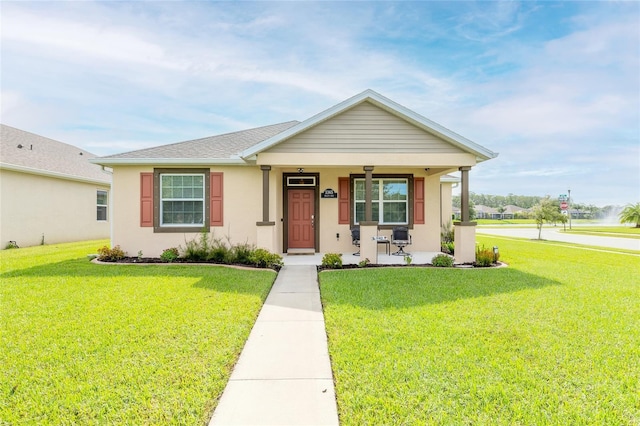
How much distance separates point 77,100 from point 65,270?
356 inches

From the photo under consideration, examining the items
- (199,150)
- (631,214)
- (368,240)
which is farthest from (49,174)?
(631,214)

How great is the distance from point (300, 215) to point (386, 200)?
3.09m

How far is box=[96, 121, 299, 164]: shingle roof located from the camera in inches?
392

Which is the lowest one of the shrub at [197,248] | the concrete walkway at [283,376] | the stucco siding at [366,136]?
the concrete walkway at [283,376]

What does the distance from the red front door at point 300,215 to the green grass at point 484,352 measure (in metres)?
4.79

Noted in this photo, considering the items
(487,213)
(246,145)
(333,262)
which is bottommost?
(333,262)

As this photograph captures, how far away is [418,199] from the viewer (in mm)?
11547

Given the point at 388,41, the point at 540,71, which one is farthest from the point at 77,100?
the point at 540,71

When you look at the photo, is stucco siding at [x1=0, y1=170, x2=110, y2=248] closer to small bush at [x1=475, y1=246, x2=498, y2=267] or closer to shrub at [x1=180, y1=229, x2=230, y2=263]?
shrub at [x1=180, y1=229, x2=230, y2=263]

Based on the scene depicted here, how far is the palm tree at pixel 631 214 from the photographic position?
35.9 meters

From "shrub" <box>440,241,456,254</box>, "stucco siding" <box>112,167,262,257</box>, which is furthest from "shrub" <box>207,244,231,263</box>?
"shrub" <box>440,241,456,254</box>

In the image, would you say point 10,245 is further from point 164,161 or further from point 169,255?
point 164,161

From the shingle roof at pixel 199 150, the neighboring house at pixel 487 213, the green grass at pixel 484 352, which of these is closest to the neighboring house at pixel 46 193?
the shingle roof at pixel 199 150

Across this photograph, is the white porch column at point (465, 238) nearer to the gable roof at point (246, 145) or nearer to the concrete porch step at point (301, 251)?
the gable roof at point (246, 145)
